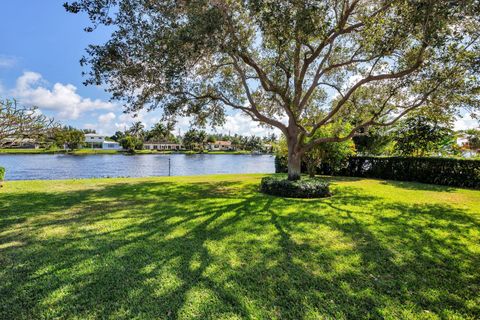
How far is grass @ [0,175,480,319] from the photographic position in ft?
10.5

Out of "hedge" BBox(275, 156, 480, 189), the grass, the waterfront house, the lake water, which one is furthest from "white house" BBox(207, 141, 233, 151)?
the grass

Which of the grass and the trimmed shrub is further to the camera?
the trimmed shrub

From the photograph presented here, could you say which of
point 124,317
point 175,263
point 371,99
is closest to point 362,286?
point 175,263

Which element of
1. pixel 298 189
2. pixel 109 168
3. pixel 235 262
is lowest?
pixel 109 168

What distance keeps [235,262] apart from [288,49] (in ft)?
28.2

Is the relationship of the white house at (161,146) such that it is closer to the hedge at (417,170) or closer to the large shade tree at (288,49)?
the hedge at (417,170)

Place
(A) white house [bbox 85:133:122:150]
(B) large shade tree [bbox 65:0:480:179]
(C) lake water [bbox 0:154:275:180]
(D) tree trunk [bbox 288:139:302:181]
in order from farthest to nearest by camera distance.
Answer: (A) white house [bbox 85:133:122:150] < (C) lake water [bbox 0:154:275:180] < (D) tree trunk [bbox 288:139:302:181] < (B) large shade tree [bbox 65:0:480:179]

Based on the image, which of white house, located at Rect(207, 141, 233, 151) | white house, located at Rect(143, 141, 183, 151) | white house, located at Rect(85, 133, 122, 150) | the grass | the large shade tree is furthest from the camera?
white house, located at Rect(207, 141, 233, 151)

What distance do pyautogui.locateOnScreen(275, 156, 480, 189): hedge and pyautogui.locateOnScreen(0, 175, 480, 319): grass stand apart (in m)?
7.23

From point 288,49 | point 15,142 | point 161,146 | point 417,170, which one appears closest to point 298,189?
point 288,49

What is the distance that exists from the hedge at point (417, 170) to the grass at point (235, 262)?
7233 mm

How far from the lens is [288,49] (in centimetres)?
1034

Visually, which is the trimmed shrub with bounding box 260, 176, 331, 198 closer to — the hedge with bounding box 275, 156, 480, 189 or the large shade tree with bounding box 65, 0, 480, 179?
the large shade tree with bounding box 65, 0, 480, 179

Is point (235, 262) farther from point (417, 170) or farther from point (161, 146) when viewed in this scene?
point (161, 146)
